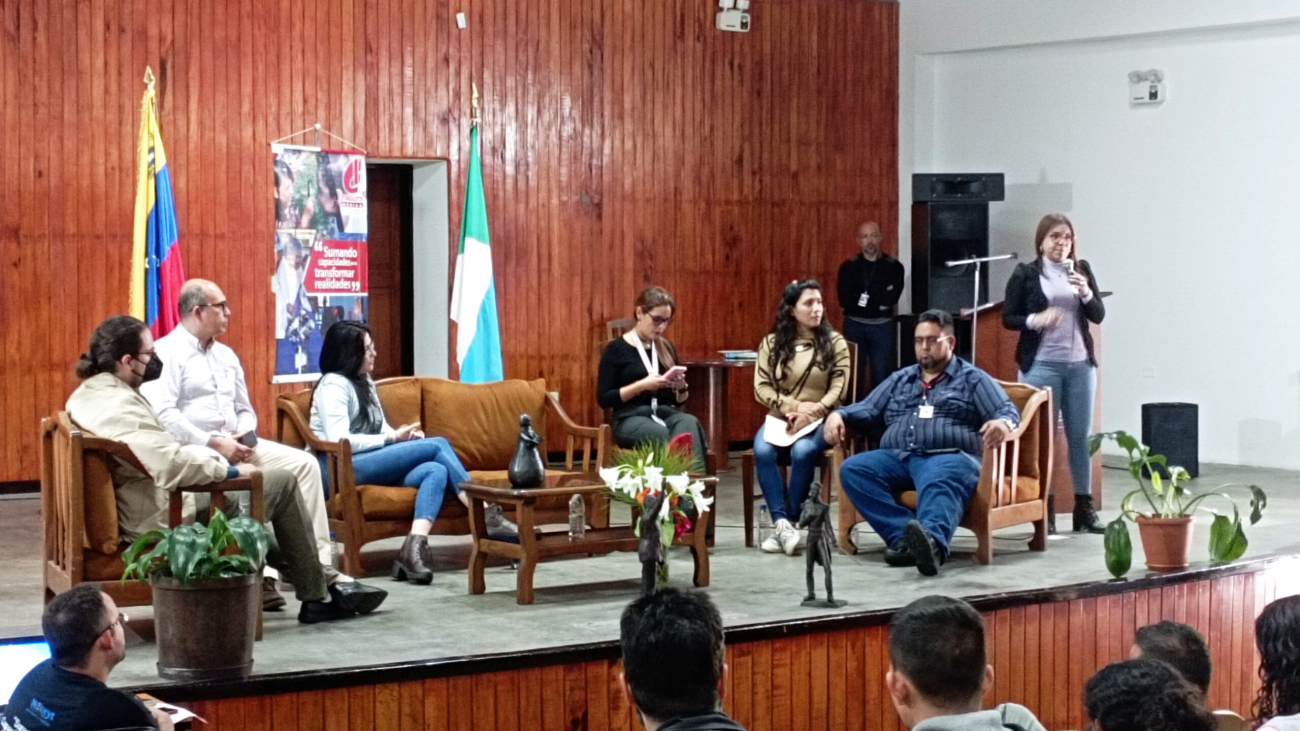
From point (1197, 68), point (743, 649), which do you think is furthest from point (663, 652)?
point (1197, 68)

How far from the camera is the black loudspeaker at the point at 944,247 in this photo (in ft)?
34.9

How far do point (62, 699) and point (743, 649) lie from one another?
2.12 meters

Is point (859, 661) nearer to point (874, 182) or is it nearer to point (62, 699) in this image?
point (62, 699)

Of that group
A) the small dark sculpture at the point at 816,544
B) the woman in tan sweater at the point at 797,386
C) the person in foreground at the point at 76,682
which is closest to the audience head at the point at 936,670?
the person in foreground at the point at 76,682

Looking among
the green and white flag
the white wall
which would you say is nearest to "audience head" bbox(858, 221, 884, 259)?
the white wall

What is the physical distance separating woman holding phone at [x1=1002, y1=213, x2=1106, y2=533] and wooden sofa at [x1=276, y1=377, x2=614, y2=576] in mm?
1905

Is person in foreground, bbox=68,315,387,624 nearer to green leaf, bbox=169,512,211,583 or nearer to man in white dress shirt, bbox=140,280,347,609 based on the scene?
man in white dress shirt, bbox=140,280,347,609

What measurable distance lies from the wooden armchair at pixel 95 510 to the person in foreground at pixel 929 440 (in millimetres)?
2468

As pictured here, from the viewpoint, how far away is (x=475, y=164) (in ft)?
30.5

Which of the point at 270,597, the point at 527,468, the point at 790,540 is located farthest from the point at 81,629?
the point at 790,540

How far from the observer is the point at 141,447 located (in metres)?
5.01

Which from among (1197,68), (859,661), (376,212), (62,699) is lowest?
(859,661)

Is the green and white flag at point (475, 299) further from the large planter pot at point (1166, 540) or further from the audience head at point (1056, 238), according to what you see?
the large planter pot at point (1166, 540)

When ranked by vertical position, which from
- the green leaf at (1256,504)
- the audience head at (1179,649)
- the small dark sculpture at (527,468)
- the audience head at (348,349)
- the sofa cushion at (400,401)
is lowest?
the green leaf at (1256,504)
